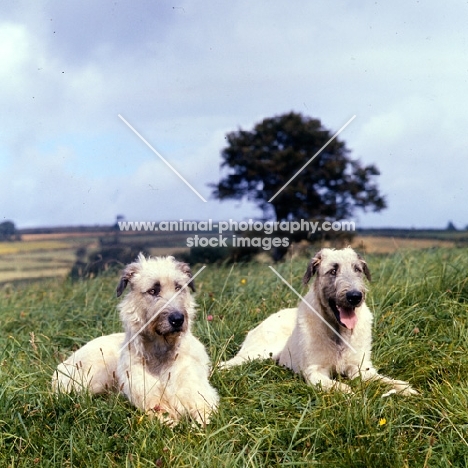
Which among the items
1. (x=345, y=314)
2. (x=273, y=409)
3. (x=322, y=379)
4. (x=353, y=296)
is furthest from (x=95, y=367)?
(x=353, y=296)

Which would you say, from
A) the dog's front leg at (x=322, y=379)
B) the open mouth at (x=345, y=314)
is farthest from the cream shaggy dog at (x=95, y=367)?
the open mouth at (x=345, y=314)

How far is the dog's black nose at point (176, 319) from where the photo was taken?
5.63 meters

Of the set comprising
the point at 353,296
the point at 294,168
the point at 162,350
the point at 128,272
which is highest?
the point at 294,168

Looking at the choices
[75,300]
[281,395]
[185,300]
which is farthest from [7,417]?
[75,300]

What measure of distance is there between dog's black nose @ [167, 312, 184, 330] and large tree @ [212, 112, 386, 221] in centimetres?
676

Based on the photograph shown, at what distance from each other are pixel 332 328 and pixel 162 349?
6.33 ft

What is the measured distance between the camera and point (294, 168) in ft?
44.0

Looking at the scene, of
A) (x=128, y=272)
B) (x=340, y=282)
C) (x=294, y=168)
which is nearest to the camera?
(x=128, y=272)

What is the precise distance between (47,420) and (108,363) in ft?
3.69

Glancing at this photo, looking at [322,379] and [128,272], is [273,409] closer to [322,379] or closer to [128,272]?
[322,379]

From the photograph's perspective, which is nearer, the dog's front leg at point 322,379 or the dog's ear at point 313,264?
the dog's front leg at point 322,379

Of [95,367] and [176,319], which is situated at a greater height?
[176,319]

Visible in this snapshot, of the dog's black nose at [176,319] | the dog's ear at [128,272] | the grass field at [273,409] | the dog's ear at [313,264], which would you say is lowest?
the grass field at [273,409]

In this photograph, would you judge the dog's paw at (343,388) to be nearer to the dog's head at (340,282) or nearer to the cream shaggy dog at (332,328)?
the cream shaggy dog at (332,328)
